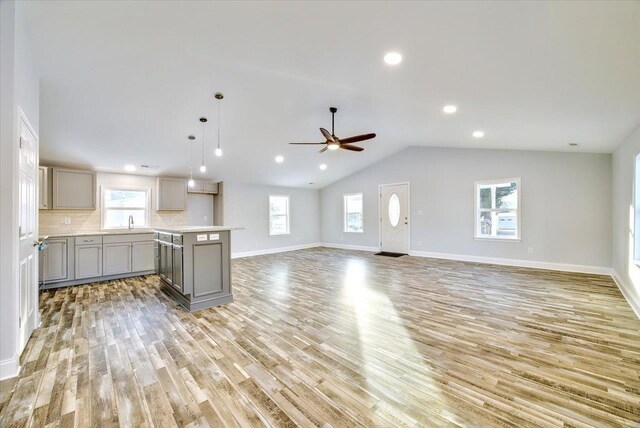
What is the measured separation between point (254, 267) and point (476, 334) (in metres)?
4.76

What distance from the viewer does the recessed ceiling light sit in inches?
105

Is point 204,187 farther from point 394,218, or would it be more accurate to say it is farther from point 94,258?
point 394,218

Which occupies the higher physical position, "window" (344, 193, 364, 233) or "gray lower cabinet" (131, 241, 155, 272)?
"window" (344, 193, 364, 233)

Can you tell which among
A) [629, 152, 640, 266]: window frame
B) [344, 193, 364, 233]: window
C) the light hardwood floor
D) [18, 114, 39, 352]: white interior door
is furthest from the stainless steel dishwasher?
[344, 193, 364, 233]: window

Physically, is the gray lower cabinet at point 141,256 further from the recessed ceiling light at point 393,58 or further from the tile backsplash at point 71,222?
the recessed ceiling light at point 393,58

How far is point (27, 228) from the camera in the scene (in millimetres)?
2670

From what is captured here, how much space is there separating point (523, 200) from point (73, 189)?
9168 mm

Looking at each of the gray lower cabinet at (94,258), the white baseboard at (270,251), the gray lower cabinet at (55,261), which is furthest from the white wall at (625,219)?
the gray lower cabinet at (55,261)

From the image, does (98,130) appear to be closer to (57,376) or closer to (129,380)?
(57,376)

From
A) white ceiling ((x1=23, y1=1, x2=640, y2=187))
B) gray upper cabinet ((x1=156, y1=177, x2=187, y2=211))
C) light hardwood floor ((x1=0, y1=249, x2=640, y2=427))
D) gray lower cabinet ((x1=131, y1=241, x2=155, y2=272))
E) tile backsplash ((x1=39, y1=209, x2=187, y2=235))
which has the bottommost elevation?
light hardwood floor ((x1=0, y1=249, x2=640, y2=427))

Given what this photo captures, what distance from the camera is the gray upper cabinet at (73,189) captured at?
511cm

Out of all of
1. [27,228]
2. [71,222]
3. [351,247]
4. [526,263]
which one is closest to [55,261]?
[71,222]

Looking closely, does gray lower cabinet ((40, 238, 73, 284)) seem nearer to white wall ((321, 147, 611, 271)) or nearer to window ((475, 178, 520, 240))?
white wall ((321, 147, 611, 271))

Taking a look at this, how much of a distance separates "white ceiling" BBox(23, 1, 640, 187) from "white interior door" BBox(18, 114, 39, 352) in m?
0.93
